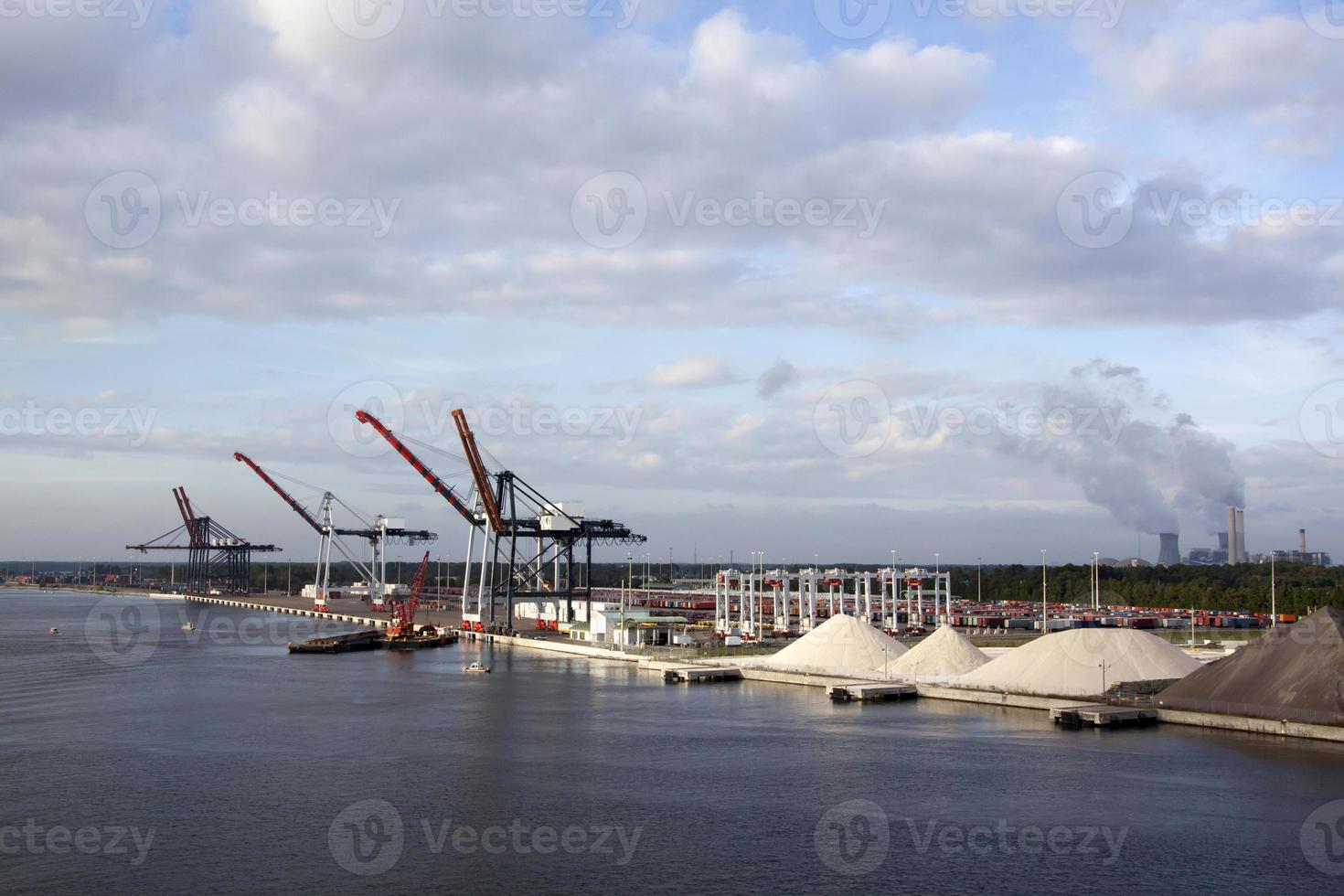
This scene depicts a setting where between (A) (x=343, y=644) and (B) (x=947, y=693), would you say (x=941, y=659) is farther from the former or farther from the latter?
(A) (x=343, y=644)

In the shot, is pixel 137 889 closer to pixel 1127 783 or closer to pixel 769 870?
pixel 769 870

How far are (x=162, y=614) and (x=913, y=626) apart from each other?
5815 cm

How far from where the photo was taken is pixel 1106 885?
49.2ft

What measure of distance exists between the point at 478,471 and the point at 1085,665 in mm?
33193

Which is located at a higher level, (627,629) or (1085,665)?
(1085,665)

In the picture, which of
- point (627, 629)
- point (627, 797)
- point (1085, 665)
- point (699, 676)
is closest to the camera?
point (627, 797)

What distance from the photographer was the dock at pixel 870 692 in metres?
32.9

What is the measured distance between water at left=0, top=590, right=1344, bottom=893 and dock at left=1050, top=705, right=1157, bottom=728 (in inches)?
Result: 27.6

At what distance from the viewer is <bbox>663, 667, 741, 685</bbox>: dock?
38.4 meters

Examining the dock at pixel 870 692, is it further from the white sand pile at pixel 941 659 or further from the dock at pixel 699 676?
the dock at pixel 699 676

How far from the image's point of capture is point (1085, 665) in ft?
101

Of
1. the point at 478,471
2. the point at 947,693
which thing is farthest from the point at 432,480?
the point at 947,693

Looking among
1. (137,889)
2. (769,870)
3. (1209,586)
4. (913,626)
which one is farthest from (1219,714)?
(1209,586)

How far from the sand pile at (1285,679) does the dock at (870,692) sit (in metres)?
7.70
